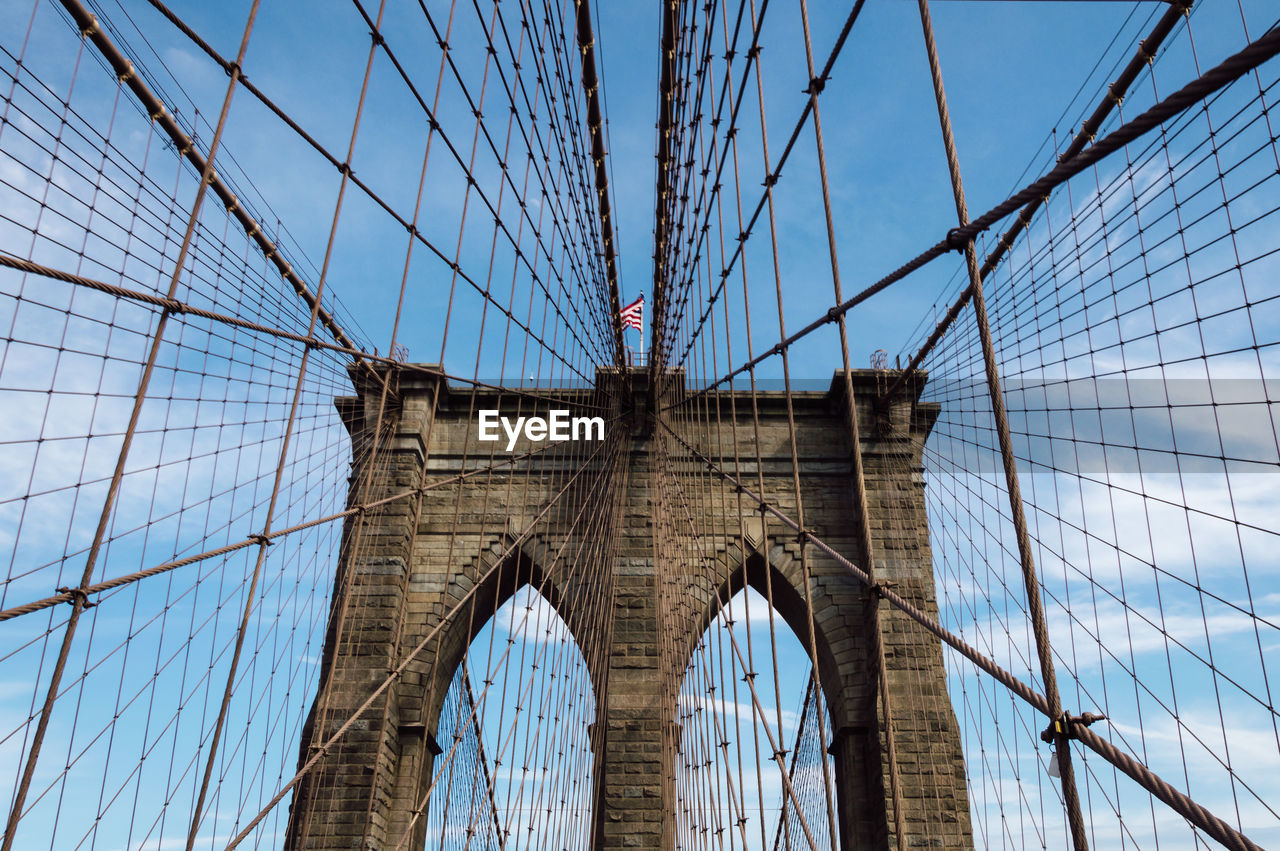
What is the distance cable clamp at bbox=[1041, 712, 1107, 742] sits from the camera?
1.83 metres

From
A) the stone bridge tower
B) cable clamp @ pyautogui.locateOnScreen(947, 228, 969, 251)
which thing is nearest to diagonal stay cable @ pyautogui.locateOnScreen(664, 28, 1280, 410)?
cable clamp @ pyautogui.locateOnScreen(947, 228, 969, 251)

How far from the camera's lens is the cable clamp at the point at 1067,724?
1.83 m

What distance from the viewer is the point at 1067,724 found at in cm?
186

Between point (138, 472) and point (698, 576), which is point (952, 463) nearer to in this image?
point (698, 576)

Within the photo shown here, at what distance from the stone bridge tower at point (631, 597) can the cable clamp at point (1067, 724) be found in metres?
7.13

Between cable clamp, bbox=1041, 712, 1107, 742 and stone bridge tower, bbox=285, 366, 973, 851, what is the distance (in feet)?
23.4

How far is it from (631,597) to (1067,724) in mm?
9262

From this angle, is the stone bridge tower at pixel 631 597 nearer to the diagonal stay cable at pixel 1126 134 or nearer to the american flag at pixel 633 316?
the american flag at pixel 633 316

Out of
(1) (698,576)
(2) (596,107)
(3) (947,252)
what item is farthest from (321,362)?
(3) (947,252)

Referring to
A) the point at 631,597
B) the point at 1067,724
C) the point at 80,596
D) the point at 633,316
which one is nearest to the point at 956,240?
the point at 1067,724

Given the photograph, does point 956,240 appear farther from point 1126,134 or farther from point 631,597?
point 631,597

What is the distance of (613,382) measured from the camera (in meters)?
12.2

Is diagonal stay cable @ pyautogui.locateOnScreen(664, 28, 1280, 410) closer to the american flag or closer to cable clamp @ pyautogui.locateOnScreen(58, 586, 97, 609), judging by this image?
cable clamp @ pyautogui.locateOnScreen(58, 586, 97, 609)

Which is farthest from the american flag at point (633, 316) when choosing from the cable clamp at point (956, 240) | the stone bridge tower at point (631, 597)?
the cable clamp at point (956, 240)
